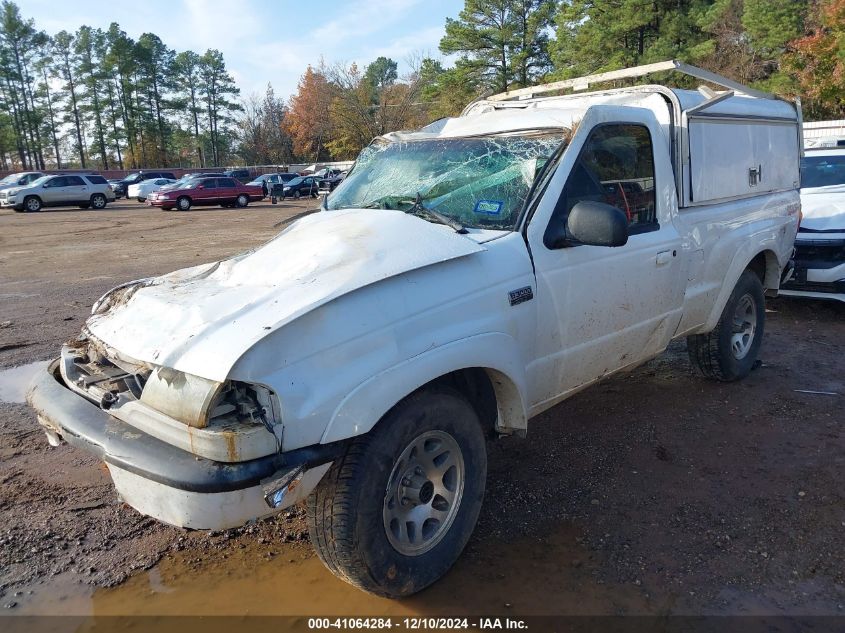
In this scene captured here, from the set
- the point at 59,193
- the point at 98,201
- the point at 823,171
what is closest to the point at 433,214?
the point at 823,171

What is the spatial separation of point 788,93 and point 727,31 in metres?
5.68

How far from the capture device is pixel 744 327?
5.40m

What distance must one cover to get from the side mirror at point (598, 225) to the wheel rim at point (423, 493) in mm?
1126

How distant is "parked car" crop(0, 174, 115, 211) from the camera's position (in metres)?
29.1

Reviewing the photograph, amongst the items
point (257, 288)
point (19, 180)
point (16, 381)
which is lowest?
point (16, 381)

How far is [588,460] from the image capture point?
413 centimetres

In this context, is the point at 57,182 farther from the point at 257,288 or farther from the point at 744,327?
the point at 257,288

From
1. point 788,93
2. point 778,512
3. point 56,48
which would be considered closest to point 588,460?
point 778,512

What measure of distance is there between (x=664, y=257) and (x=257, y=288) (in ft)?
8.09

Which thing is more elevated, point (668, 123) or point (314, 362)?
point (668, 123)

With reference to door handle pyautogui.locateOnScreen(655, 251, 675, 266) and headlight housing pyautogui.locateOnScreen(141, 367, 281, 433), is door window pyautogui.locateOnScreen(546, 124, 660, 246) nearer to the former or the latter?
door handle pyautogui.locateOnScreen(655, 251, 675, 266)

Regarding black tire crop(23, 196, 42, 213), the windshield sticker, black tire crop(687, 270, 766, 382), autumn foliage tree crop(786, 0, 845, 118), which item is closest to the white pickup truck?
the windshield sticker

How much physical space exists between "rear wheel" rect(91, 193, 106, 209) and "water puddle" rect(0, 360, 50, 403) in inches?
1121

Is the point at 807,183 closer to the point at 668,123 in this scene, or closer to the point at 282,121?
the point at 668,123
